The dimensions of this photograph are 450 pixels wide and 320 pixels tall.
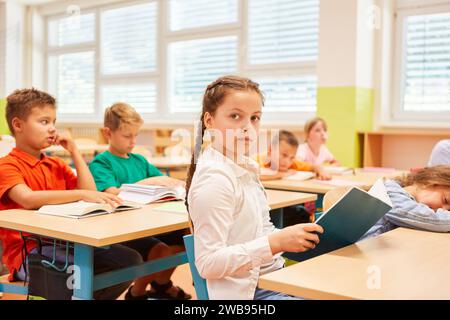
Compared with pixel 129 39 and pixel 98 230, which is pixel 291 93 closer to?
pixel 129 39

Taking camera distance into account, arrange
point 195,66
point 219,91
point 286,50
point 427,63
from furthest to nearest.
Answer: point 195,66 < point 286,50 < point 427,63 < point 219,91

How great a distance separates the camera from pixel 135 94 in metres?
7.90

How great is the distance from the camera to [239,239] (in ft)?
4.43

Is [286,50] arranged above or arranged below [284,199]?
above

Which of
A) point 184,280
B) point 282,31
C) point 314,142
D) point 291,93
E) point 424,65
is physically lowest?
point 184,280

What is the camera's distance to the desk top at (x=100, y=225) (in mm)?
1512

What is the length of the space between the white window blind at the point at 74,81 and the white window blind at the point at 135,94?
354 millimetres

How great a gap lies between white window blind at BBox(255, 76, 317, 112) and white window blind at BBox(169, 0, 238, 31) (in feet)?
3.34

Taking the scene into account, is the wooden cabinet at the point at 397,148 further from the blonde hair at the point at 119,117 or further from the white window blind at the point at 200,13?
the blonde hair at the point at 119,117

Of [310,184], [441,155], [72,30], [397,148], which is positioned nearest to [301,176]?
[310,184]

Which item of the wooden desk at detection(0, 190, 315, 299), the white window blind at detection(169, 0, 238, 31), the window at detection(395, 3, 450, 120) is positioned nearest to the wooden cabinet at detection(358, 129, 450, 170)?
the window at detection(395, 3, 450, 120)

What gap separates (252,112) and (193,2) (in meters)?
6.05

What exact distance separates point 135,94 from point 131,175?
18.0 feet

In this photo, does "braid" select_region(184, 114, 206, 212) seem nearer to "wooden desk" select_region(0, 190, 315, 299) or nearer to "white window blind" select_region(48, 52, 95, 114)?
"wooden desk" select_region(0, 190, 315, 299)
